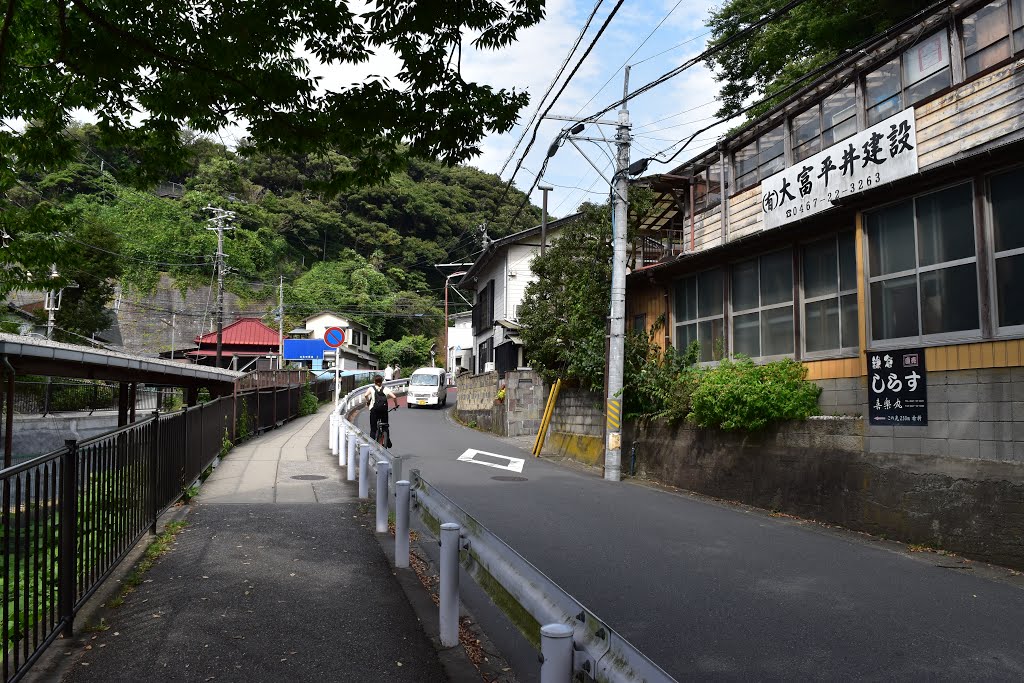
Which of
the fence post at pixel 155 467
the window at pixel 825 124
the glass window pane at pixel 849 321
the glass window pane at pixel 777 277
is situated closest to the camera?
the fence post at pixel 155 467

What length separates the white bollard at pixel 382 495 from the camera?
796 centimetres

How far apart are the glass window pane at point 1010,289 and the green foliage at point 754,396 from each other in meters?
3.17

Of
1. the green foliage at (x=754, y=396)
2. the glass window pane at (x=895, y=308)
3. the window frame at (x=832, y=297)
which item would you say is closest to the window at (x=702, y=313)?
the green foliage at (x=754, y=396)

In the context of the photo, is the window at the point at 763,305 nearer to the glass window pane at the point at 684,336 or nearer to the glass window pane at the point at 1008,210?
the glass window pane at the point at 684,336

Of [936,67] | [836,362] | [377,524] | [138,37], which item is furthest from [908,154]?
[138,37]

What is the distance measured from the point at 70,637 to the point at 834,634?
211 inches

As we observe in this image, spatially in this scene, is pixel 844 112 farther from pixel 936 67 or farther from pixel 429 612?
pixel 429 612

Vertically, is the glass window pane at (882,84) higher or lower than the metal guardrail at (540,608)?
higher

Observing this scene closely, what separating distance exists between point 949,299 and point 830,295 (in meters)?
2.63

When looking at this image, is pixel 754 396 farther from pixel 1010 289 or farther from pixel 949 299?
pixel 1010 289

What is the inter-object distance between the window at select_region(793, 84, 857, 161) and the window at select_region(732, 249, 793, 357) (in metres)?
2.43

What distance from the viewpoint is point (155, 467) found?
7320 millimetres

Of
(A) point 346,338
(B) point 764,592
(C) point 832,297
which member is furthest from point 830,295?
(A) point 346,338

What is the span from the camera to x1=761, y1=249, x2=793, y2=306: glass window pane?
12.2m
